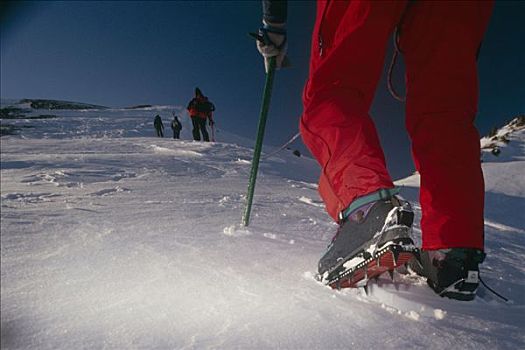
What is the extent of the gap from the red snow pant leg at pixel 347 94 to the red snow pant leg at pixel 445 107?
11cm

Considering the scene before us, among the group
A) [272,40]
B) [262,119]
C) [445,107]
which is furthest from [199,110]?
[445,107]

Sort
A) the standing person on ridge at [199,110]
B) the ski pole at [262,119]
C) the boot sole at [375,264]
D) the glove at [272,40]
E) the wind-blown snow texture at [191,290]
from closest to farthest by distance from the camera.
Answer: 1. the wind-blown snow texture at [191,290]
2. the boot sole at [375,264]
3. the glove at [272,40]
4. the ski pole at [262,119]
5. the standing person on ridge at [199,110]

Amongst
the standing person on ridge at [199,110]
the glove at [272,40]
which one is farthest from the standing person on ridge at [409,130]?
the standing person on ridge at [199,110]

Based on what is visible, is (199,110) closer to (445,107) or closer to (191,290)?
(445,107)


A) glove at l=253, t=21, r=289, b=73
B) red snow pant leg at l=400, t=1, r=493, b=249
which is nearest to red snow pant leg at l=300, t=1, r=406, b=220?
red snow pant leg at l=400, t=1, r=493, b=249

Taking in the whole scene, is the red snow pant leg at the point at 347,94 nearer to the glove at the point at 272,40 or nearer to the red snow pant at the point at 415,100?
the red snow pant at the point at 415,100

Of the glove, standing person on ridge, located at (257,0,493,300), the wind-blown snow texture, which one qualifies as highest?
the glove

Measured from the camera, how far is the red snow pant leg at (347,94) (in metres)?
1.07

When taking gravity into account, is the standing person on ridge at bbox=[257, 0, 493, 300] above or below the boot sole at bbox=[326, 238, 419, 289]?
above

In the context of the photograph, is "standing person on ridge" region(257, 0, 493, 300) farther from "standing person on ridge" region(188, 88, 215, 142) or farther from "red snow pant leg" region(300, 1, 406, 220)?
"standing person on ridge" region(188, 88, 215, 142)

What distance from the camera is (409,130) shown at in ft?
4.11

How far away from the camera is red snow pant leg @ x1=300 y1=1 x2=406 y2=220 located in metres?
1.07

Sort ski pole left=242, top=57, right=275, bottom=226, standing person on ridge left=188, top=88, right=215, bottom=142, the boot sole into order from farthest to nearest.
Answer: standing person on ridge left=188, top=88, right=215, bottom=142 < ski pole left=242, top=57, right=275, bottom=226 < the boot sole

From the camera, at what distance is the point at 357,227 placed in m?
1.01
